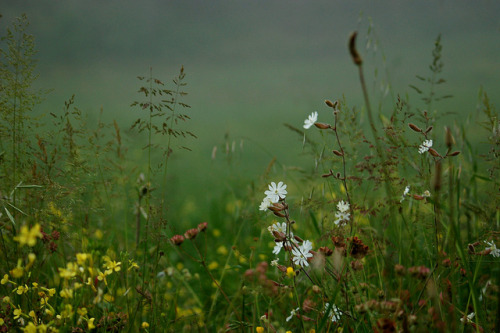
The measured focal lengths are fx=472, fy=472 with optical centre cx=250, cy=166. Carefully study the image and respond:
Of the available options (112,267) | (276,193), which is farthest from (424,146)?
(112,267)

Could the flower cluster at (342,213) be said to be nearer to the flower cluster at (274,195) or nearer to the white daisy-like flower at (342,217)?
the white daisy-like flower at (342,217)

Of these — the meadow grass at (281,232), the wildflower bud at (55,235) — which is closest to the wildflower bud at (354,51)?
the meadow grass at (281,232)

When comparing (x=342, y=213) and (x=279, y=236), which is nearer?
(x=279, y=236)

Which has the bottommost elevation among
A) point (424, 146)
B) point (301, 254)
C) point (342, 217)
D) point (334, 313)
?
point (334, 313)

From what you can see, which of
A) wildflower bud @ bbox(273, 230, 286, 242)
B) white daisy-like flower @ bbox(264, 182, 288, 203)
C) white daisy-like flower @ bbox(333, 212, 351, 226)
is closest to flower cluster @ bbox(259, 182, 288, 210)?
white daisy-like flower @ bbox(264, 182, 288, 203)

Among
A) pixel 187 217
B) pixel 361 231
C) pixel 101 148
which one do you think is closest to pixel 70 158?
pixel 101 148

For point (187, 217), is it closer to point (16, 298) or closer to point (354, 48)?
point (16, 298)

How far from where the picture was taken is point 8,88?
2.02 meters

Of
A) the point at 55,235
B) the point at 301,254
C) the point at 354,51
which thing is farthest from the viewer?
the point at 55,235

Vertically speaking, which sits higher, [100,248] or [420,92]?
[420,92]

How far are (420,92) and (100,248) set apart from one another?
1665 millimetres

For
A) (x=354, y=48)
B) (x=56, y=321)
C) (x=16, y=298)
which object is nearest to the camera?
(x=354, y=48)

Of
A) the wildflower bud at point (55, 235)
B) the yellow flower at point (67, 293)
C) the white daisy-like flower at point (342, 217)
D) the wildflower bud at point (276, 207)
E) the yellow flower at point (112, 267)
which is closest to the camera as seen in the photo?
the yellow flower at point (67, 293)

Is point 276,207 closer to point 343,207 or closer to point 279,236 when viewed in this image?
point 279,236
